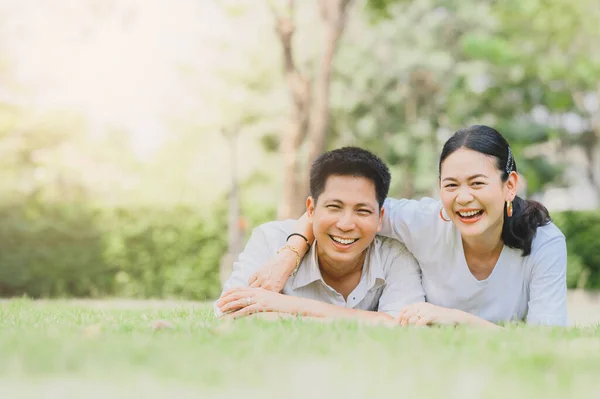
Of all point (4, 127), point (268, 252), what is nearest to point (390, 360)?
point (268, 252)

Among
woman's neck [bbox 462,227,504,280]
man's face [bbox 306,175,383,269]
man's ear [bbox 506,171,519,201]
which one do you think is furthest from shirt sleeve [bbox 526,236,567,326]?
man's face [bbox 306,175,383,269]

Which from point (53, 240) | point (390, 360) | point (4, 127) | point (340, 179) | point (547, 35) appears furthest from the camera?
point (4, 127)

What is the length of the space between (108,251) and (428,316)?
11.8 m

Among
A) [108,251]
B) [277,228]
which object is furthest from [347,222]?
[108,251]

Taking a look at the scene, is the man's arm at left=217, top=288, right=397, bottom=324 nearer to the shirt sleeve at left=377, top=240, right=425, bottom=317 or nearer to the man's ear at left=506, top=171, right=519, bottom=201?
the shirt sleeve at left=377, top=240, right=425, bottom=317

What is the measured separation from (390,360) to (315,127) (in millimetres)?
11135

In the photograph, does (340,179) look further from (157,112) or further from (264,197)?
(264,197)

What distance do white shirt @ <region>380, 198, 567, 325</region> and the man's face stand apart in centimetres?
38

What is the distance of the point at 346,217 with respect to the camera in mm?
5117

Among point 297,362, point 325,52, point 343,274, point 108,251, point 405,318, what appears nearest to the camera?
point 297,362

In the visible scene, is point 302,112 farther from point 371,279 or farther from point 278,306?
point 278,306

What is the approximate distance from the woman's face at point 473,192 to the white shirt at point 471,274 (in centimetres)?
34

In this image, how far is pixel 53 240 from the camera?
1551cm

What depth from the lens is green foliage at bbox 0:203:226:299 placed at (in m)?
15.3
